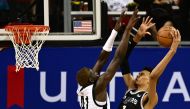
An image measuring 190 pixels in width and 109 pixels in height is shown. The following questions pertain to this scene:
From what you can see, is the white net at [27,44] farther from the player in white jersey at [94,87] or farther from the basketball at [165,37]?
the player in white jersey at [94,87]

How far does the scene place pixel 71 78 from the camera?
927cm

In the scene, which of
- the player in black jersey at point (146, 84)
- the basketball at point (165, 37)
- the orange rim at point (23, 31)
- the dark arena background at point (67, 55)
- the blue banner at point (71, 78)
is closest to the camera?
the player in black jersey at point (146, 84)

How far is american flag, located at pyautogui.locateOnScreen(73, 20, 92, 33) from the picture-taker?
29.9 ft

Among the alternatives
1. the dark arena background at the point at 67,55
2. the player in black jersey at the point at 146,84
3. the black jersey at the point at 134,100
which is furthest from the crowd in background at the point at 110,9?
the black jersey at the point at 134,100

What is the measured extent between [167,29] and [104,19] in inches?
49.3

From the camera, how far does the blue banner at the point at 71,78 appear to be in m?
9.20

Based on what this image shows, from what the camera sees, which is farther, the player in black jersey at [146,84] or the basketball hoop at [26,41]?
the basketball hoop at [26,41]

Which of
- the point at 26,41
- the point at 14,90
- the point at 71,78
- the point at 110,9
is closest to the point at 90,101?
the point at 26,41

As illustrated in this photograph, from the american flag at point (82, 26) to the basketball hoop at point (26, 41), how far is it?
482mm

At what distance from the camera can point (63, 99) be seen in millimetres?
9273

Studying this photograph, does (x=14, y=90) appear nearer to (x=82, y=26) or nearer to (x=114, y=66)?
(x=82, y=26)

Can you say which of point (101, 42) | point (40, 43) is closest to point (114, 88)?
point (101, 42)

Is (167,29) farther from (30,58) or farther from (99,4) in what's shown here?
(30,58)

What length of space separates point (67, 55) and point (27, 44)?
0.74 meters
